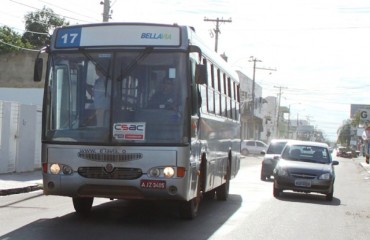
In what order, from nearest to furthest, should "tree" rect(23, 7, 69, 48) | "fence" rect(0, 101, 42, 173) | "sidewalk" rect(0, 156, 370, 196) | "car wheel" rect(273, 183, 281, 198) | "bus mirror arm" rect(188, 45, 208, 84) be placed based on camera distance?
1. "bus mirror arm" rect(188, 45, 208, 84)
2. "sidewalk" rect(0, 156, 370, 196)
3. "car wheel" rect(273, 183, 281, 198)
4. "fence" rect(0, 101, 42, 173)
5. "tree" rect(23, 7, 69, 48)

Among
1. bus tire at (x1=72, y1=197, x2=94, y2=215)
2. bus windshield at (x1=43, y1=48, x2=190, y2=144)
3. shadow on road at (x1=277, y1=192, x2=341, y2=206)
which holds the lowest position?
shadow on road at (x1=277, y1=192, x2=341, y2=206)

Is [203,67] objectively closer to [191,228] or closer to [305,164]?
[191,228]

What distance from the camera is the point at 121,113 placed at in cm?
916

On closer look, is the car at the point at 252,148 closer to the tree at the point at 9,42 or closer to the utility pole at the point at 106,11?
the tree at the point at 9,42


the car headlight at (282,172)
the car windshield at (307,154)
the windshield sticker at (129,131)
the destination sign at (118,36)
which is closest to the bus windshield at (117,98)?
the windshield sticker at (129,131)

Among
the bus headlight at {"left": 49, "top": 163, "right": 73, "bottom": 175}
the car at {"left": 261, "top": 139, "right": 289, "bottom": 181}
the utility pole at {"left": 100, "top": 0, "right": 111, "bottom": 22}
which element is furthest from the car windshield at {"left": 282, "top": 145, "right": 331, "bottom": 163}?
the utility pole at {"left": 100, "top": 0, "right": 111, "bottom": 22}

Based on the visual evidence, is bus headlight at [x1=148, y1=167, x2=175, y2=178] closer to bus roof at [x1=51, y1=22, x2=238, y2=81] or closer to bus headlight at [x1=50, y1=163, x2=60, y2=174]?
bus headlight at [x1=50, y1=163, x2=60, y2=174]

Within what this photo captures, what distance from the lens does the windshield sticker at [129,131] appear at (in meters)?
9.05

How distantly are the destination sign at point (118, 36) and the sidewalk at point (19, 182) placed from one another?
20.7 ft

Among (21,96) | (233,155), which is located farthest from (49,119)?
(21,96)

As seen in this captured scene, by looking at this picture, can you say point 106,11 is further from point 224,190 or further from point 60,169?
point 60,169

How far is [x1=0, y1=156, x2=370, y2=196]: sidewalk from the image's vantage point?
1491 cm

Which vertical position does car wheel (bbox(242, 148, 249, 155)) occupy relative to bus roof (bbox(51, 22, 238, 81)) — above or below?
below

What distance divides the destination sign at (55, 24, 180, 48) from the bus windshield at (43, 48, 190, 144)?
0.52 feet
